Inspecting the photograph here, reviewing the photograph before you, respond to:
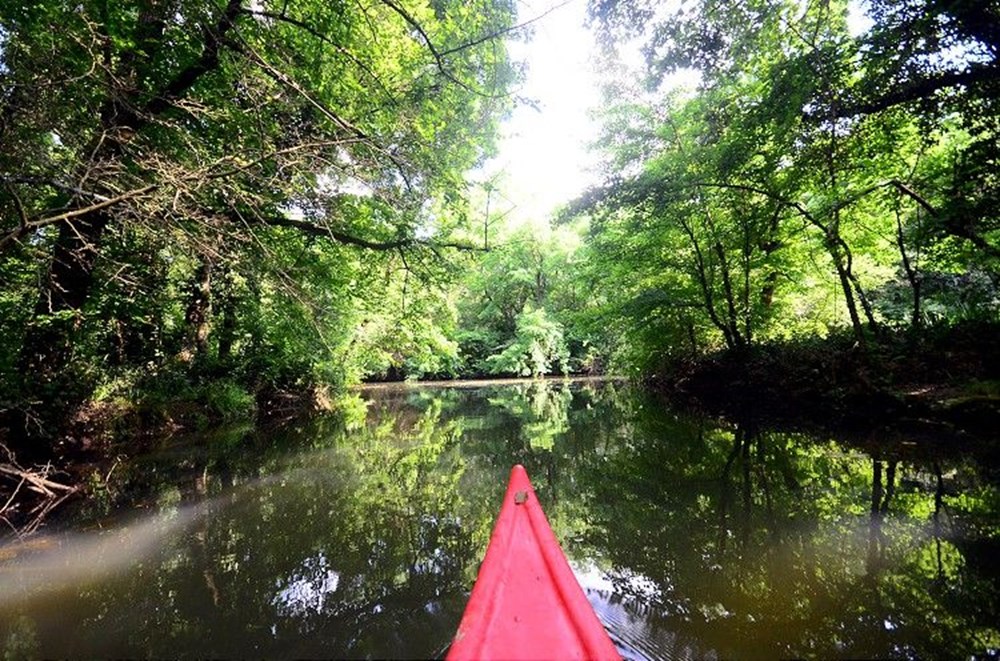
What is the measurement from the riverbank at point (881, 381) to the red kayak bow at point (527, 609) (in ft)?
16.0

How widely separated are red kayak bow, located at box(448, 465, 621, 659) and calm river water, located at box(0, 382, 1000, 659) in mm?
542

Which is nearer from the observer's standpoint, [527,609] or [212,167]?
[527,609]

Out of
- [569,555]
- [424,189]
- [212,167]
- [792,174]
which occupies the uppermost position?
[792,174]

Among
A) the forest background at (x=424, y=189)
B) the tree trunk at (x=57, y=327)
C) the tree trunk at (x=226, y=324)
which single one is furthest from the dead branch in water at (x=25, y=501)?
the tree trunk at (x=226, y=324)

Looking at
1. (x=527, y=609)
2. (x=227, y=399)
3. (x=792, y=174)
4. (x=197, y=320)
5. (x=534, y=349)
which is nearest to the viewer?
(x=527, y=609)

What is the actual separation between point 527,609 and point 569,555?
138cm

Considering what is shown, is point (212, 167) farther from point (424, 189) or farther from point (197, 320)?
point (197, 320)

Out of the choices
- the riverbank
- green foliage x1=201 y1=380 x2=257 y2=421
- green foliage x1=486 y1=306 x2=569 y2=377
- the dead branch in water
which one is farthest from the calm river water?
green foliage x1=486 y1=306 x2=569 y2=377

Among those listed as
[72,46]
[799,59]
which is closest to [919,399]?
[799,59]

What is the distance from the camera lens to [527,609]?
1.57 meters

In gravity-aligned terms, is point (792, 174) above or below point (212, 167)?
above

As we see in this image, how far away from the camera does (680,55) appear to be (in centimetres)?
641

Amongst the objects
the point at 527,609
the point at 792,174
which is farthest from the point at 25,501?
the point at 792,174

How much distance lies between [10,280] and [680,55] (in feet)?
29.2
